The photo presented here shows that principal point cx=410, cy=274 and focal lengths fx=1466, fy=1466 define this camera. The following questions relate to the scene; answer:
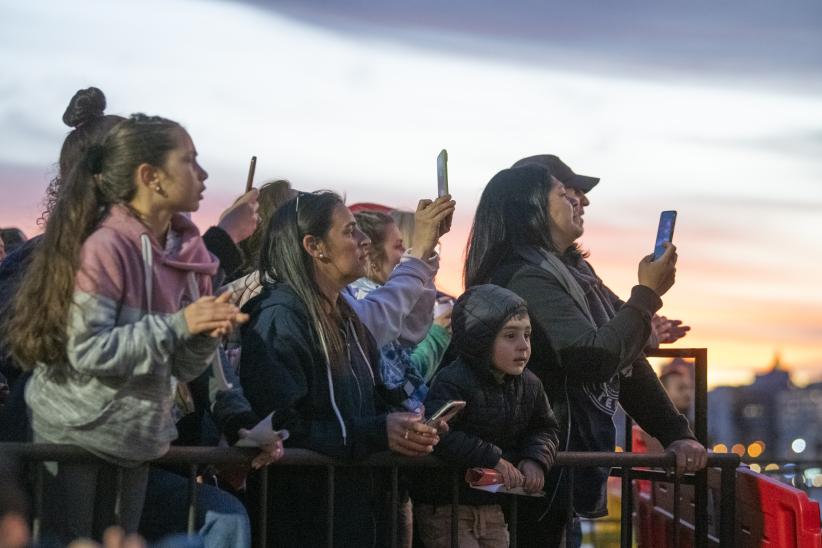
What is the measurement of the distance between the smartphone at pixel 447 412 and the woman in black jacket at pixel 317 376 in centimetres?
5

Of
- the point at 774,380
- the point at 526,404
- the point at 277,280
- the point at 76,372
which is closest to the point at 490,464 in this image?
the point at 526,404

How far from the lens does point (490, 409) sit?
5664 mm

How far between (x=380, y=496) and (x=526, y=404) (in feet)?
2.22

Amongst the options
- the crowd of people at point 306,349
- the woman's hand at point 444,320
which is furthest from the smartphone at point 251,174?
the woman's hand at point 444,320

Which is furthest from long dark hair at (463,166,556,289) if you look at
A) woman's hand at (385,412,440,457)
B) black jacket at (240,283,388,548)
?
woman's hand at (385,412,440,457)

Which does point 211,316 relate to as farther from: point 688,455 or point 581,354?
point 688,455

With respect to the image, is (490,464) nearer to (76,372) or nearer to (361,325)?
(361,325)

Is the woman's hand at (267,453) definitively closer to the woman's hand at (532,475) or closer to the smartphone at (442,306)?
the woman's hand at (532,475)

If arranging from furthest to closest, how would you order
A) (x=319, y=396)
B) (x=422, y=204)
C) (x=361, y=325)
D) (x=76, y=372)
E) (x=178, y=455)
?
(x=422, y=204), (x=361, y=325), (x=319, y=396), (x=178, y=455), (x=76, y=372)

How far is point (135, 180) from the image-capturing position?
15.4 ft

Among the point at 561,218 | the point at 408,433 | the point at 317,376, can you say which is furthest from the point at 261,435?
the point at 561,218

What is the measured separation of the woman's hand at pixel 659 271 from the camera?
5.82m

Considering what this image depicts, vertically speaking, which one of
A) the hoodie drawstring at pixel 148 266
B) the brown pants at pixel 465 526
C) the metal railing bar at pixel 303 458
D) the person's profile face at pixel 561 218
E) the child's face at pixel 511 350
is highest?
the person's profile face at pixel 561 218

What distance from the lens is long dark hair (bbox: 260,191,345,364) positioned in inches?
213
